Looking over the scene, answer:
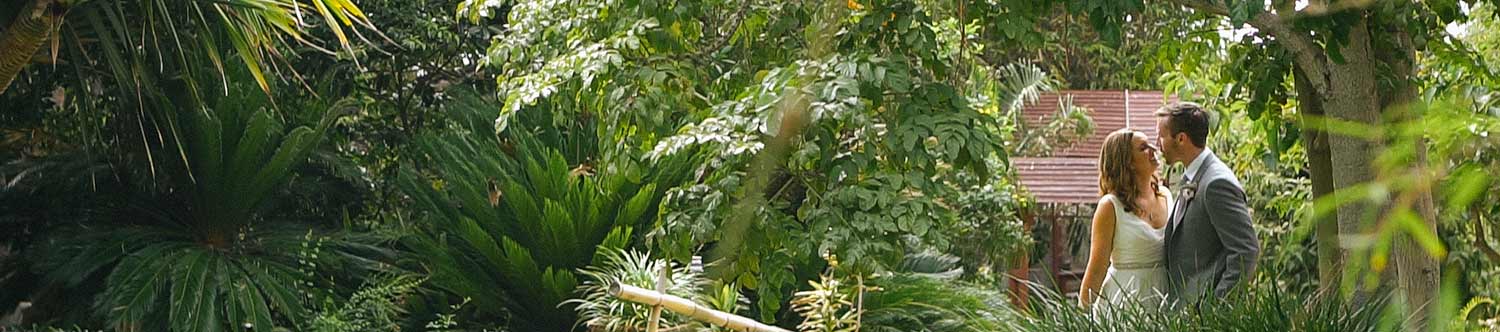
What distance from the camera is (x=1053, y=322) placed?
2941mm

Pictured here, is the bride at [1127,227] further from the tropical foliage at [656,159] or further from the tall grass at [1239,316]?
the tall grass at [1239,316]

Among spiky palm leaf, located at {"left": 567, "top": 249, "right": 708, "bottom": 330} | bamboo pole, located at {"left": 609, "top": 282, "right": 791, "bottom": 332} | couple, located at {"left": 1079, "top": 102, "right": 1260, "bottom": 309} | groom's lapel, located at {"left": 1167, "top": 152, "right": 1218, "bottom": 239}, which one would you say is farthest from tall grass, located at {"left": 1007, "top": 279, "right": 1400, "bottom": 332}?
spiky palm leaf, located at {"left": 567, "top": 249, "right": 708, "bottom": 330}

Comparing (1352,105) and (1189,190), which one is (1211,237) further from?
(1352,105)

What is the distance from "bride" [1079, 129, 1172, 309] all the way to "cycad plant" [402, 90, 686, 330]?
2.12 metres

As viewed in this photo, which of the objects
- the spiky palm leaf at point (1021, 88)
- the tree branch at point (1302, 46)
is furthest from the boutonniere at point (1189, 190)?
the spiky palm leaf at point (1021, 88)

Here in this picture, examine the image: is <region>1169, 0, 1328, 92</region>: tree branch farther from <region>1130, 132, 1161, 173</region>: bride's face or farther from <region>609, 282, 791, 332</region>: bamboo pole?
<region>609, 282, 791, 332</region>: bamboo pole

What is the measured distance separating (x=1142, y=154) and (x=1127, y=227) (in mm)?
161

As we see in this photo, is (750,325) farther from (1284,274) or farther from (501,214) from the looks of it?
(1284,274)

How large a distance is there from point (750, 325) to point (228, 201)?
287 centimetres

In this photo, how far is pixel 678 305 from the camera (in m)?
3.24

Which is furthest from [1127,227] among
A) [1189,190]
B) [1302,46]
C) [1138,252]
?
[1302,46]

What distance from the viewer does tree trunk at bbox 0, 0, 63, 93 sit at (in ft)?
14.0

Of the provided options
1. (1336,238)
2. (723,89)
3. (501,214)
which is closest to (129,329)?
(501,214)

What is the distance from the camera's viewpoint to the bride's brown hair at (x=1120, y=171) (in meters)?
3.30
